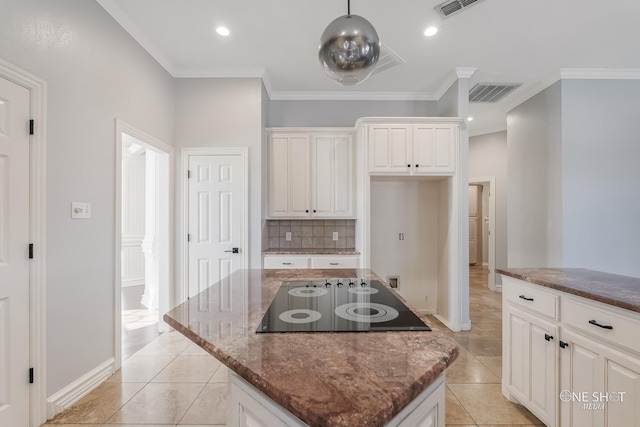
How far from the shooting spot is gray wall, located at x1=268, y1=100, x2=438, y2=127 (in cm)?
392

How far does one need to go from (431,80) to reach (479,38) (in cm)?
82

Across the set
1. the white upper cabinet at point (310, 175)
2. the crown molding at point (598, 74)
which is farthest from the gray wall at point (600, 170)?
the white upper cabinet at point (310, 175)

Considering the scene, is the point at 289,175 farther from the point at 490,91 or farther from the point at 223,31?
the point at 490,91

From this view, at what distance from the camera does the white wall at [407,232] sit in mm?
3768

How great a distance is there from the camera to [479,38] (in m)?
2.74

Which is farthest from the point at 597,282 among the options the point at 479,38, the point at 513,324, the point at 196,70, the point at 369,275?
the point at 196,70

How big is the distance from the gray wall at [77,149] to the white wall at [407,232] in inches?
112

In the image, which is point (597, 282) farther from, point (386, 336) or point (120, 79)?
point (120, 79)

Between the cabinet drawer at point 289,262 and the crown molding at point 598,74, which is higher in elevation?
the crown molding at point 598,74

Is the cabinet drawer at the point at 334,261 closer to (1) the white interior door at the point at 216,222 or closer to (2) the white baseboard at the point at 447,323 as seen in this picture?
(1) the white interior door at the point at 216,222

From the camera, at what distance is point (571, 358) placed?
1.49 m

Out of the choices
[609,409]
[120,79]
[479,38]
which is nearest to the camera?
[609,409]

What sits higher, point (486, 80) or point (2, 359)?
point (486, 80)

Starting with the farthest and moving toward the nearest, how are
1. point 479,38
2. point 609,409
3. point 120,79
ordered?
point 479,38 → point 120,79 → point 609,409
